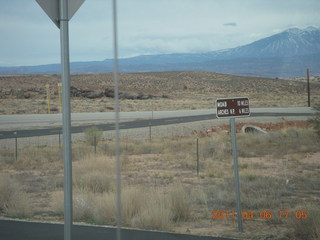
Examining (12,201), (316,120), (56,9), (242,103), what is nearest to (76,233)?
(12,201)

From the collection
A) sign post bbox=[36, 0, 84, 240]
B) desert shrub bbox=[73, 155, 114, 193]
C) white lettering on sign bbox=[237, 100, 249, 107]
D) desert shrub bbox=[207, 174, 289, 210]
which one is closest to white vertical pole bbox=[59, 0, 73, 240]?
sign post bbox=[36, 0, 84, 240]

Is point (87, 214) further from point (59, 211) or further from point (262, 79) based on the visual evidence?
point (262, 79)

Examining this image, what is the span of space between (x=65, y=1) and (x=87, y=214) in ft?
19.0

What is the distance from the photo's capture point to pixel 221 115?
755cm

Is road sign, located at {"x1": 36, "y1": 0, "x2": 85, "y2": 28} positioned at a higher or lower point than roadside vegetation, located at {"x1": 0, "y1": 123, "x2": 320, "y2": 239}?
higher

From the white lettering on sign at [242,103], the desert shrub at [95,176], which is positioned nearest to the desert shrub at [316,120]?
the desert shrub at [95,176]

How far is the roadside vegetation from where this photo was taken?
8.29 meters

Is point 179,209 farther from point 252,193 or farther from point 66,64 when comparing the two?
point 66,64

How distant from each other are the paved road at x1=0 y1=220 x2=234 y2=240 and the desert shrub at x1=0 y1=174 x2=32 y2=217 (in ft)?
4.45

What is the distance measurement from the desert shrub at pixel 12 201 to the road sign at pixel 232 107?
4.43 metres

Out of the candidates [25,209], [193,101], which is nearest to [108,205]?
[25,209]

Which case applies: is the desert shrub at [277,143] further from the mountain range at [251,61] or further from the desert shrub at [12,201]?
Answer: the mountain range at [251,61]

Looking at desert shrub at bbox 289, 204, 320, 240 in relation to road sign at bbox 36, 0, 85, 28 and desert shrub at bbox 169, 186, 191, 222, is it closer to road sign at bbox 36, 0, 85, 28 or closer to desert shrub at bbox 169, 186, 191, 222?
desert shrub at bbox 169, 186, 191, 222

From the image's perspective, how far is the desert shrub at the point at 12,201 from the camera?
911cm
